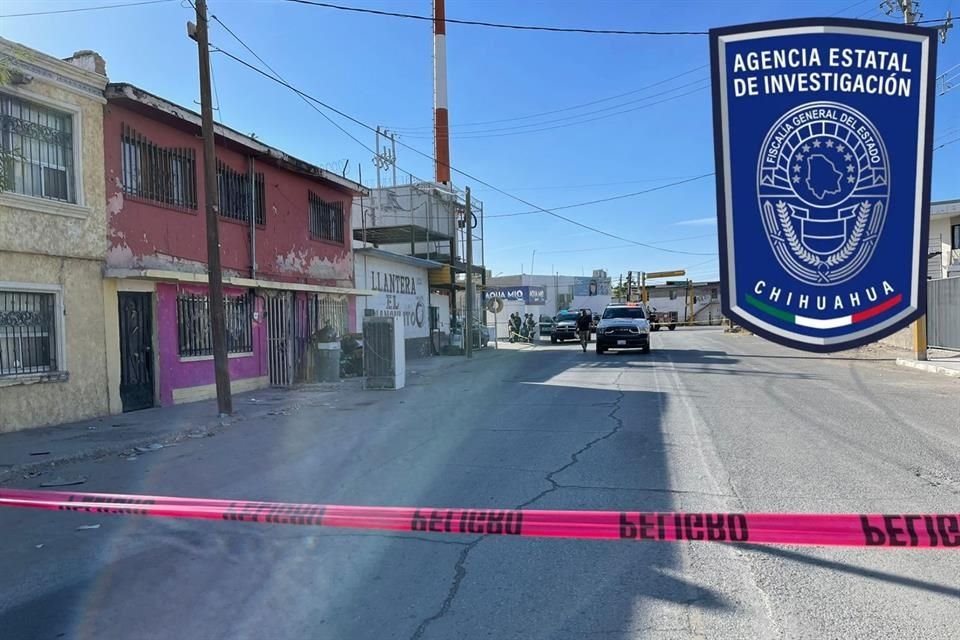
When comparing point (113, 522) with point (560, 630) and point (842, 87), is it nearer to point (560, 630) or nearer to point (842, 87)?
point (560, 630)

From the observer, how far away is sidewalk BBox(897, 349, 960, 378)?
1509 centimetres

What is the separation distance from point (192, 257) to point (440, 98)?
30.7 meters

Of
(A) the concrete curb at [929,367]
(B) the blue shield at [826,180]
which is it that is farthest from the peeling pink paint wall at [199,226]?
(A) the concrete curb at [929,367]

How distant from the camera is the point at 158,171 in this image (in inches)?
510

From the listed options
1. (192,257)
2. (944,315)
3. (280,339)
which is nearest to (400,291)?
(280,339)

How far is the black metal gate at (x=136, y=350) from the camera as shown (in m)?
11.8

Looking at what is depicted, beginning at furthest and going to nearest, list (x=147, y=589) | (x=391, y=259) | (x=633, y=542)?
(x=391, y=259)
(x=633, y=542)
(x=147, y=589)

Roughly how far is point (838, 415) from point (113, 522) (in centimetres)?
956

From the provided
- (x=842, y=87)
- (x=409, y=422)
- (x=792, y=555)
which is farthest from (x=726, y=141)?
(x=409, y=422)

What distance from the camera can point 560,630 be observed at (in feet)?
10.8

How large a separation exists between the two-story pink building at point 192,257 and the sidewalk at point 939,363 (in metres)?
15.8

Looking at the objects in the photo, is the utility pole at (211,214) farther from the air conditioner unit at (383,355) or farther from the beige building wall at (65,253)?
the air conditioner unit at (383,355)

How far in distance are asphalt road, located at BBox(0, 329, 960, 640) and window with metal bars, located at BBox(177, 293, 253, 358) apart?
13.3ft

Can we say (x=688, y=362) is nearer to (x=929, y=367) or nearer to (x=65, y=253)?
(x=929, y=367)
